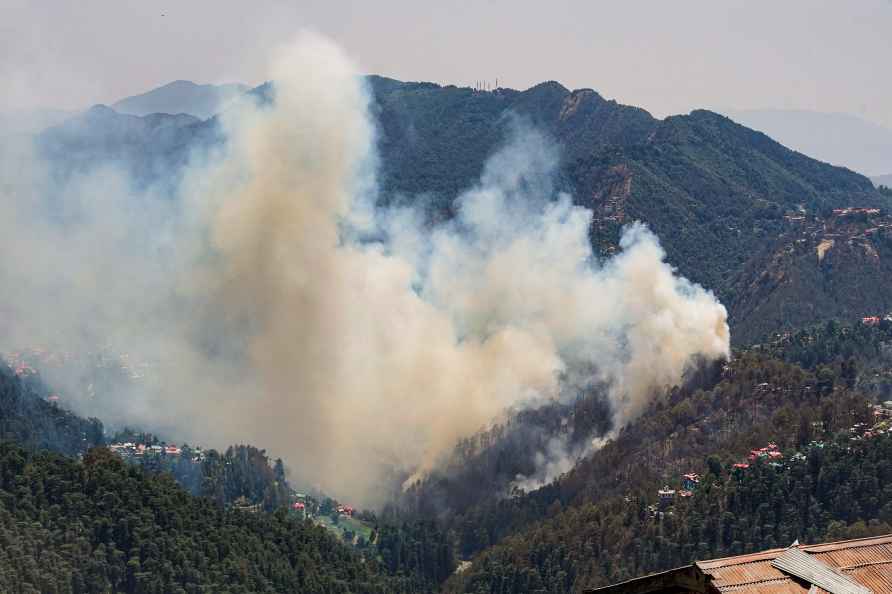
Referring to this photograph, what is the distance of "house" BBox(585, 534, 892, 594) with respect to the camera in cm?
1741

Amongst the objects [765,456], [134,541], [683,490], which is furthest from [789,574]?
[683,490]

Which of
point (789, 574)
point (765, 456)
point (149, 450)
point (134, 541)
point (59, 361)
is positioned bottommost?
point (789, 574)

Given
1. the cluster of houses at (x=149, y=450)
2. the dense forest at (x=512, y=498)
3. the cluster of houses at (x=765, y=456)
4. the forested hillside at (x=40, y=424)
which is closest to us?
the dense forest at (x=512, y=498)

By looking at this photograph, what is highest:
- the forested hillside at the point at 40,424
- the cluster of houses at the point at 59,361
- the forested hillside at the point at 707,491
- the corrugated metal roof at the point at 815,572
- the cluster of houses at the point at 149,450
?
the cluster of houses at the point at 59,361

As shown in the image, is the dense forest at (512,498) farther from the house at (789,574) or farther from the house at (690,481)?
the house at (789,574)

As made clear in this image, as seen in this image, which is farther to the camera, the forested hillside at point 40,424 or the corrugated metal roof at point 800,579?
the forested hillside at point 40,424

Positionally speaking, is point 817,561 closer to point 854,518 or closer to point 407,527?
point 854,518

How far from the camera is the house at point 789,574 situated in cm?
1741

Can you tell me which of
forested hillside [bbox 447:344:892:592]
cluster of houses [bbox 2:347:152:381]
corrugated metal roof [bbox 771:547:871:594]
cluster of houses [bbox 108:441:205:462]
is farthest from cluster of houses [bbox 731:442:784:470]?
corrugated metal roof [bbox 771:547:871:594]

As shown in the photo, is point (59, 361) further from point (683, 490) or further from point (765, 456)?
point (765, 456)

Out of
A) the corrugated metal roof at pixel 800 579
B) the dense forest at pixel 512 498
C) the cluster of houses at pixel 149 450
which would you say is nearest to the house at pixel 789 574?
the corrugated metal roof at pixel 800 579

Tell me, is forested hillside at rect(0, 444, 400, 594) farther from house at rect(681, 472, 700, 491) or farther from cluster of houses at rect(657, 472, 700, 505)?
house at rect(681, 472, 700, 491)

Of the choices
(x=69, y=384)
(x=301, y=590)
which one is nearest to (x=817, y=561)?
(x=301, y=590)

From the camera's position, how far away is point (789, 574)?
17.8m
